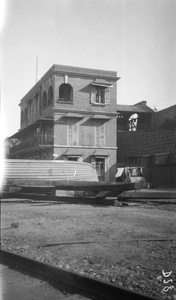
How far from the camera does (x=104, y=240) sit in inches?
144

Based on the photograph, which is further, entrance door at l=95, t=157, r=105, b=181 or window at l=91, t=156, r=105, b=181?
entrance door at l=95, t=157, r=105, b=181

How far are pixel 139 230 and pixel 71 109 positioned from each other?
1145cm

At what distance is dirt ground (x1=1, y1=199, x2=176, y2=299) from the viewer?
2.44 m

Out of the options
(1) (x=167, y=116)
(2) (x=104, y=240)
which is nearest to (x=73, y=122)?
(1) (x=167, y=116)

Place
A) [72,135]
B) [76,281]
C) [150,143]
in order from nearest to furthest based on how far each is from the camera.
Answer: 1. [76,281]
2. [150,143]
3. [72,135]

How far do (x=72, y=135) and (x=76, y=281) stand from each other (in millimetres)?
16093

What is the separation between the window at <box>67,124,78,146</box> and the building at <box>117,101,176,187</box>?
279 centimetres

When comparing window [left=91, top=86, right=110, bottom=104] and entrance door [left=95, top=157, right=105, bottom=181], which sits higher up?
window [left=91, top=86, right=110, bottom=104]

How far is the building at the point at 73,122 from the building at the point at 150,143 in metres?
1.28

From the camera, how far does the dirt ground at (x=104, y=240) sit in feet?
8.02

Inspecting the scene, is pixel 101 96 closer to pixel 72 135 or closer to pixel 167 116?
pixel 72 135

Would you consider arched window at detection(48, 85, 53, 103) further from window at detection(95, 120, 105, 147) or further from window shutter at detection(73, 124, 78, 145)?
window at detection(95, 120, 105, 147)

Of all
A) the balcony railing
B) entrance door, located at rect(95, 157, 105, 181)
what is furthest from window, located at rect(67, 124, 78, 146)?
entrance door, located at rect(95, 157, 105, 181)

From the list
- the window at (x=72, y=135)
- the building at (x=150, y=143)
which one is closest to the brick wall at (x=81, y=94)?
the window at (x=72, y=135)
